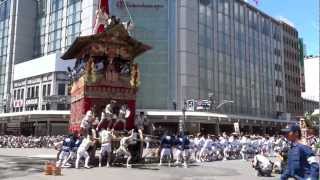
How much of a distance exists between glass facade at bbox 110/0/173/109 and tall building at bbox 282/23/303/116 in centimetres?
4309

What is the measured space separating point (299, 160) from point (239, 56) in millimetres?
74130

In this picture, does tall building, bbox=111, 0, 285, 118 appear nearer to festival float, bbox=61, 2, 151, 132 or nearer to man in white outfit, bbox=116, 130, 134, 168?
festival float, bbox=61, 2, 151, 132

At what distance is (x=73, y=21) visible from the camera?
74.4 meters

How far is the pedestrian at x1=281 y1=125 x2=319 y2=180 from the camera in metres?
7.14

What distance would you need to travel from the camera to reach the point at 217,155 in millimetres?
29984

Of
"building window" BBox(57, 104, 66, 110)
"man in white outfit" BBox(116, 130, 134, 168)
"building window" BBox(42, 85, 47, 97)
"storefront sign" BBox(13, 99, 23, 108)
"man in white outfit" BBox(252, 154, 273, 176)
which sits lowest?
"man in white outfit" BBox(252, 154, 273, 176)

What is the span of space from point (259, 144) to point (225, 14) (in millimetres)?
48179

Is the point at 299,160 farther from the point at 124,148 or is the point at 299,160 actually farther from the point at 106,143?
the point at 124,148

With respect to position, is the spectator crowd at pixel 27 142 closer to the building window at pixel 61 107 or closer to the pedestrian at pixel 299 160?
the building window at pixel 61 107

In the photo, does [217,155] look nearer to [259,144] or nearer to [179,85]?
[259,144]

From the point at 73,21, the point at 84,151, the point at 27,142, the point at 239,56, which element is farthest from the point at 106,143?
the point at 239,56

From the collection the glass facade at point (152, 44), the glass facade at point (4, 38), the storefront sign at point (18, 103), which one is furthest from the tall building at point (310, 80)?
the glass facade at point (4, 38)

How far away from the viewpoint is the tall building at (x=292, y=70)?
327 feet

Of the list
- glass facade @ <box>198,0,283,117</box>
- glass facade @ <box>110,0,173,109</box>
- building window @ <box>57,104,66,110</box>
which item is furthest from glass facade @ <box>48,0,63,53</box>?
glass facade @ <box>198,0,283,117</box>
